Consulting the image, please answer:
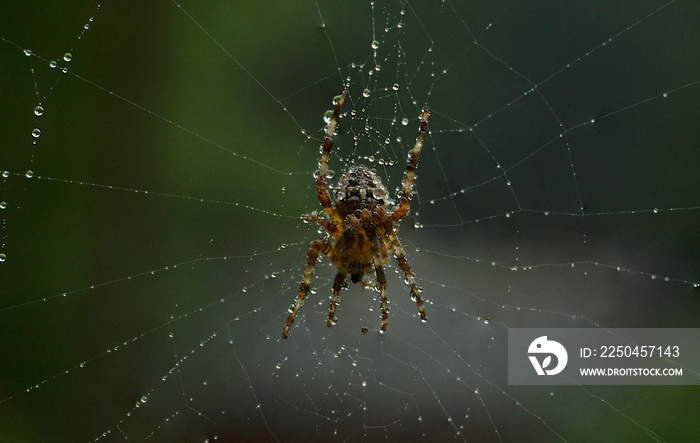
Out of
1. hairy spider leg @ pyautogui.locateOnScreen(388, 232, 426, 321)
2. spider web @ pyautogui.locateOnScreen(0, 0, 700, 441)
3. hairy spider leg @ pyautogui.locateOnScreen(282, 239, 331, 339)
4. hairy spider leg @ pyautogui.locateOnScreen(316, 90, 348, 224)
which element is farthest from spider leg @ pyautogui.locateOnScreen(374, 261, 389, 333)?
spider web @ pyautogui.locateOnScreen(0, 0, 700, 441)

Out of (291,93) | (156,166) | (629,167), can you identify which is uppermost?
(291,93)

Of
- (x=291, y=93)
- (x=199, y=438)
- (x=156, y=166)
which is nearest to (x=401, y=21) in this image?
(x=291, y=93)

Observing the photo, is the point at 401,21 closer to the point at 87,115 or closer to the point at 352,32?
the point at 352,32

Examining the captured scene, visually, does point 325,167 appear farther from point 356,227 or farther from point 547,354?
point 547,354

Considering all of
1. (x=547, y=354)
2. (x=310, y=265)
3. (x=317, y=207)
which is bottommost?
(x=547, y=354)

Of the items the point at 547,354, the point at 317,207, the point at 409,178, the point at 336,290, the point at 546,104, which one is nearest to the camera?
the point at 409,178

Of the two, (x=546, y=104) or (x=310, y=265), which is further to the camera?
(x=546, y=104)

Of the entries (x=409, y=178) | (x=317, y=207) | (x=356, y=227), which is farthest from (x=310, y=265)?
(x=317, y=207)
